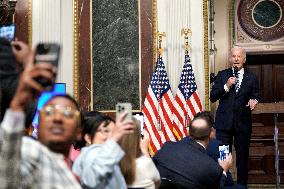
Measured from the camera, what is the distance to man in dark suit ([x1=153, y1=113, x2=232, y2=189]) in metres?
4.39

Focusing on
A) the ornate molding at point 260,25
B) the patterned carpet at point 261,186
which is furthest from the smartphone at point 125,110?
the ornate molding at point 260,25

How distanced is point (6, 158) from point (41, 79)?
25 cm

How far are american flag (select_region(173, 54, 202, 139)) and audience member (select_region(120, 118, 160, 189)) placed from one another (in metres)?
4.99

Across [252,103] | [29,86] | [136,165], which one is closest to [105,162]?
[136,165]

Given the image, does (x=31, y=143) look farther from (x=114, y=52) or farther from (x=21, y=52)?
(x=114, y=52)

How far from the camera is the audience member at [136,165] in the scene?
326cm

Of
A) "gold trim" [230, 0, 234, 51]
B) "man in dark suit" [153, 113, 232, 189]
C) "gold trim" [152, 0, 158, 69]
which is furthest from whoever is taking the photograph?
"gold trim" [230, 0, 234, 51]

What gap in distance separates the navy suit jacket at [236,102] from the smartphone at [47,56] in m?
5.33

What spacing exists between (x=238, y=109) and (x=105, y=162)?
4618mm

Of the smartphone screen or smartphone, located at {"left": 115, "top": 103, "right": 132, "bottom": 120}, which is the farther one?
smartphone, located at {"left": 115, "top": 103, "right": 132, "bottom": 120}

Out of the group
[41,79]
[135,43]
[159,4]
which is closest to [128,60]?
[135,43]

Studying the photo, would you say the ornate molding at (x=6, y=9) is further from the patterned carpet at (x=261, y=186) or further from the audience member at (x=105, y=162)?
the audience member at (x=105, y=162)

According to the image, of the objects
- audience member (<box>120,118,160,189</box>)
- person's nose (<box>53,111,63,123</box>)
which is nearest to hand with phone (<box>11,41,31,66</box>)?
person's nose (<box>53,111,63,123</box>)

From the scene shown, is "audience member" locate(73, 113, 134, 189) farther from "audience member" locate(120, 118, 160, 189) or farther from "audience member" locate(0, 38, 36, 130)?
"audience member" locate(0, 38, 36, 130)
